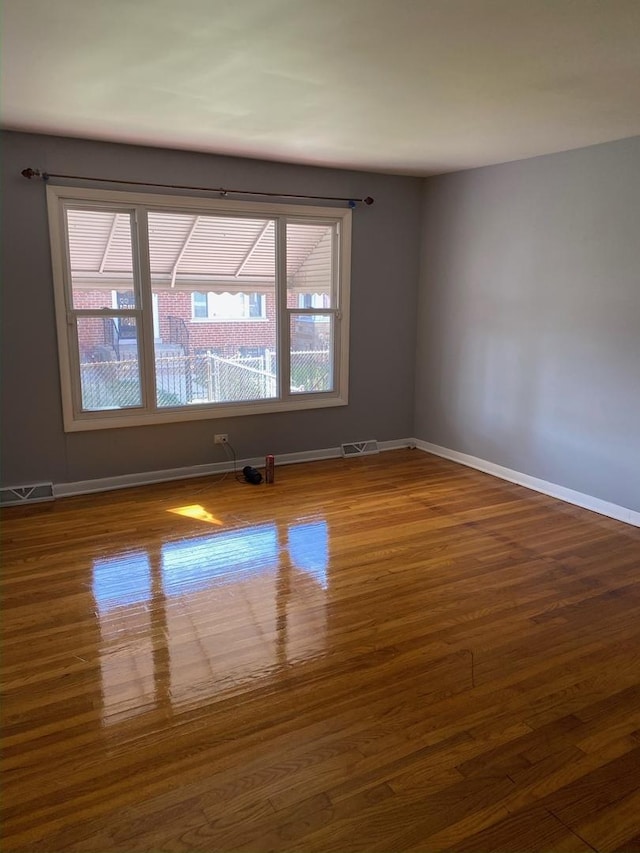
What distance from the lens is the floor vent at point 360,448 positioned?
5613 millimetres

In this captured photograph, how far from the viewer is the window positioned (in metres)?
4.33

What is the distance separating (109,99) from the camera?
314 cm

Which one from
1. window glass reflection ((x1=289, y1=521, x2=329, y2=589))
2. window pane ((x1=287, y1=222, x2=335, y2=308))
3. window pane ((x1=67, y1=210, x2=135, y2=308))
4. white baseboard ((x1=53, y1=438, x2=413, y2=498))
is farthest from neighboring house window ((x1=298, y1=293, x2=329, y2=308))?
window glass reflection ((x1=289, y1=521, x2=329, y2=589))

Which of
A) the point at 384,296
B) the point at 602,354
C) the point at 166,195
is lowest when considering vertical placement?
the point at 602,354

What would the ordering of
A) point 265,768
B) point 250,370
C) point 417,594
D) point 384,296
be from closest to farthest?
point 265,768 → point 417,594 → point 250,370 → point 384,296

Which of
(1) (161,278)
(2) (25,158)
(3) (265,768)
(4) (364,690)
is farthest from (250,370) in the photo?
(3) (265,768)

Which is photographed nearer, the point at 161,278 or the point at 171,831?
the point at 171,831

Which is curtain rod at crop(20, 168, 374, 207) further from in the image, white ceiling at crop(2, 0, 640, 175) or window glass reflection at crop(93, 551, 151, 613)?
window glass reflection at crop(93, 551, 151, 613)

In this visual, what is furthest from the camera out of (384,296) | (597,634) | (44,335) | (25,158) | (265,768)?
(384,296)

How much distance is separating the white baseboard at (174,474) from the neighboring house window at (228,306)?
120 cm

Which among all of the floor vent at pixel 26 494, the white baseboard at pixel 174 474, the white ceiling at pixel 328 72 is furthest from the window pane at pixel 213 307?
the floor vent at pixel 26 494

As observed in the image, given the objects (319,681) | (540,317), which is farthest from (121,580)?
(540,317)

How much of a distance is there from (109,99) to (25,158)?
1157 millimetres

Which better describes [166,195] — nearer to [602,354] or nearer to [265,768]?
[602,354]
